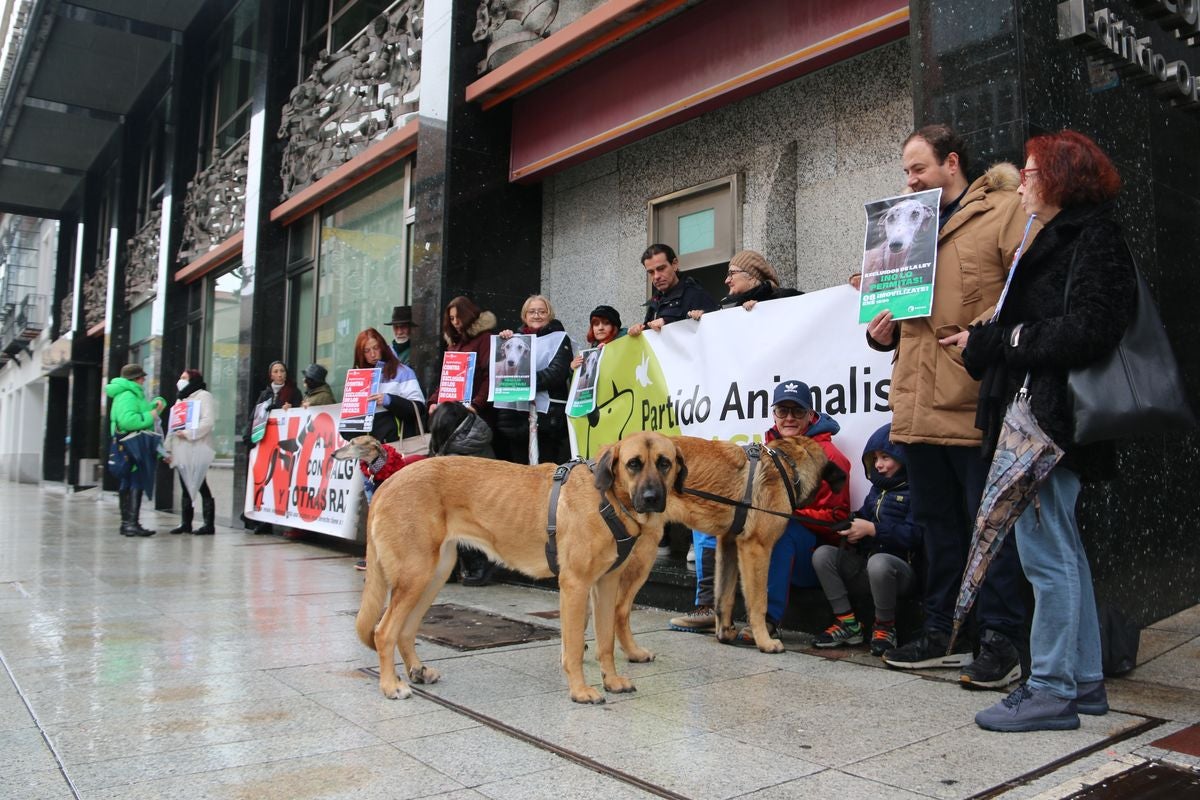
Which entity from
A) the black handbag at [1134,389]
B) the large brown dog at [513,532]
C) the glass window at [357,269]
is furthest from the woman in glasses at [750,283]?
the glass window at [357,269]

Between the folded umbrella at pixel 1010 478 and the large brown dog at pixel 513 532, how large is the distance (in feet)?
4.09

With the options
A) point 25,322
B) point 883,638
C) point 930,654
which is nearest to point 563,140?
point 883,638

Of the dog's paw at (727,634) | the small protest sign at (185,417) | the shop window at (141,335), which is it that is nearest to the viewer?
the dog's paw at (727,634)

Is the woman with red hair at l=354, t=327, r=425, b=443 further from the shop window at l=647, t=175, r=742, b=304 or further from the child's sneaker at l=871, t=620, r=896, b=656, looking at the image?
the child's sneaker at l=871, t=620, r=896, b=656

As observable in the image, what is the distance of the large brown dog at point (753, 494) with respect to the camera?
4.66 meters

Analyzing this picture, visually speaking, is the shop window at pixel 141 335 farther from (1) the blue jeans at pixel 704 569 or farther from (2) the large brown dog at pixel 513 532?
(2) the large brown dog at pixel 513 532

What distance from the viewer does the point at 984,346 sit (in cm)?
334

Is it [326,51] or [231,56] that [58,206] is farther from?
[326,51]

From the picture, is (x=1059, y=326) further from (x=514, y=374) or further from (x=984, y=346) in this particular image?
(x=514, y=374)

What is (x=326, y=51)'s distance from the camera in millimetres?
12914

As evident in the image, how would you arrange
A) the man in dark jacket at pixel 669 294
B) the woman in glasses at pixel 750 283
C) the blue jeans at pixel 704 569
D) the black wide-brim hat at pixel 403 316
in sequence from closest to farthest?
the blue jeans at pixel 704 569, the woman in glasses at pixel 750 283, the man in dark jacket at pixel 669 294, the black wide-brim hat at pixel 403 316

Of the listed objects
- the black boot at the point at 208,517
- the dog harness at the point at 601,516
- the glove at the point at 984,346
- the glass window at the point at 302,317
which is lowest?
the black boot at the point at 208,517

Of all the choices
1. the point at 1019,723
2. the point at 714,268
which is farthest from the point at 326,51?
the point at 1019,723

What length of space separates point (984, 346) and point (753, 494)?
1649 mm
